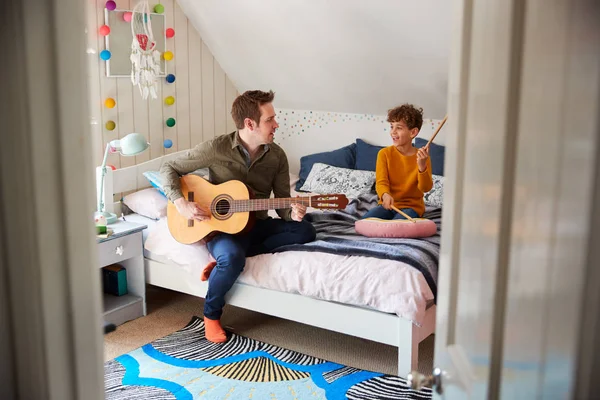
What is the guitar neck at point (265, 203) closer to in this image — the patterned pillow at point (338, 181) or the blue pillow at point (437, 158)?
the patterned pillow at point (338, 181)

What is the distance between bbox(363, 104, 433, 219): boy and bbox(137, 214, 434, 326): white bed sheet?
0.64 metres

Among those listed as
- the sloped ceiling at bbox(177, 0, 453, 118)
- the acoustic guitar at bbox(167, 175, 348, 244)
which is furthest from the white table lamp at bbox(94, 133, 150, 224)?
the sloped ceiling at bbox(177, 0, 453, 118)

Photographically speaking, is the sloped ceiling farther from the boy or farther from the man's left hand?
the man's left hand

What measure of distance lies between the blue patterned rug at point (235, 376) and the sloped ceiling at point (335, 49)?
5.67ft

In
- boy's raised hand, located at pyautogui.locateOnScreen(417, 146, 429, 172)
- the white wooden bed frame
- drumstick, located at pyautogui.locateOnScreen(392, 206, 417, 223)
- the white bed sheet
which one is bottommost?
the white wooden bed frame

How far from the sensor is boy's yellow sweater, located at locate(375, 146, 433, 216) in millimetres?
3541

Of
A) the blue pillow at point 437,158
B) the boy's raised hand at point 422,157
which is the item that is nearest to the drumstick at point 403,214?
the boy's raised hand at point 422,157

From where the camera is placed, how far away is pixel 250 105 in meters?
3.23

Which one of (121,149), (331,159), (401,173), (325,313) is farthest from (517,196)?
(331,159)

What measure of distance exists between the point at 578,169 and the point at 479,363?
43cm

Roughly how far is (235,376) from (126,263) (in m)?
1.05

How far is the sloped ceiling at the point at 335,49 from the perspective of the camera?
3.59 metres

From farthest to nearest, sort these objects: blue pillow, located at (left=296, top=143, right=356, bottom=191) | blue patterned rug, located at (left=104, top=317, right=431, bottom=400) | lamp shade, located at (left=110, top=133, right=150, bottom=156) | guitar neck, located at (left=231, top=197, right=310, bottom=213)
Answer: blue pillow, located at (left=296, top=143, right=356, bottom=191) < lamp shade, located at (left=110, top=133, right=150, bottom=156) < guitar neck, located at (left=231, top=197, right=310, bottom=213) < blue patterned rug, located at (left=104, top=317, right=431, bottom=400)

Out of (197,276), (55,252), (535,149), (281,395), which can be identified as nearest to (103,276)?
(197,276)
